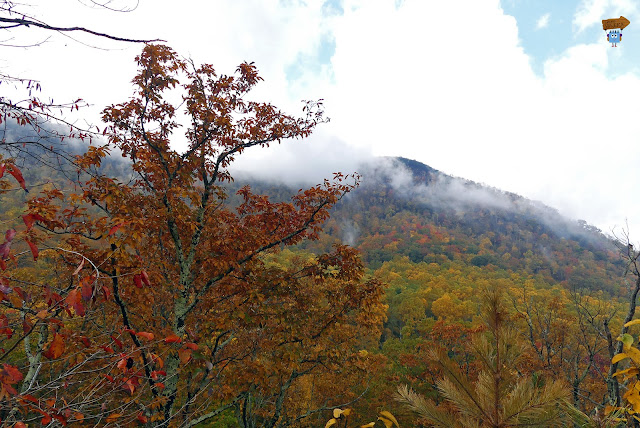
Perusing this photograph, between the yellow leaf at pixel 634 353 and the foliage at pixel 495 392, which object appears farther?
the foliage at pixel 495 392

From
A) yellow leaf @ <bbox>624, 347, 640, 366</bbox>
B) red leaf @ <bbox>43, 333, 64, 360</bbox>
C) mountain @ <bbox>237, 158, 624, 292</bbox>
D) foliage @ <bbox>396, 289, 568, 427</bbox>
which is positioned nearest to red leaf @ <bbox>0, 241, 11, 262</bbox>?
red leaf @ <bbox>43, 333, 64, 360</bbox>

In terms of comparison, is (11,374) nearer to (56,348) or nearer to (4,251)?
(56,348)

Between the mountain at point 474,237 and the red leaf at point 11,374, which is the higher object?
the red leaf at point 11,374

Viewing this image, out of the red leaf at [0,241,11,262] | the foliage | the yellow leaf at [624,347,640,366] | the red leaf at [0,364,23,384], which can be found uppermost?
the red leaf at [0,241,11,262]

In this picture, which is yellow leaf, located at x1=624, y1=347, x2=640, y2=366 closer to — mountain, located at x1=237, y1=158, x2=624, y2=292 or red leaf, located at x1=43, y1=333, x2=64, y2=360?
red leaf, located at x1=43, y1=333, x2=64, y2=360

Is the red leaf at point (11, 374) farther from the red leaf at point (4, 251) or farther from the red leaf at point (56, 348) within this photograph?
the red leaf at point (4, 251)

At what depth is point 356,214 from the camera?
6206 inches

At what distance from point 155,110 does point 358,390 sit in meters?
19.4

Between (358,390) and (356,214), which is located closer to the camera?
(358,390)

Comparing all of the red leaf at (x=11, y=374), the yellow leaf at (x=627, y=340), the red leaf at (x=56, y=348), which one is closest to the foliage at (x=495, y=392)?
the yellow leaf at (x=627, y=340)

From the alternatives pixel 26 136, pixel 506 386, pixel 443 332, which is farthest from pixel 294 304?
pixel 443 332

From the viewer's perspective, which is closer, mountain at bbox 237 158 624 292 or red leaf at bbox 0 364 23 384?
red leaf at bbox 0 364 23 384

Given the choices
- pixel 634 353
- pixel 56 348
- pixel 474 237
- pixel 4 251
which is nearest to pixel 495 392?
pixel 634 353

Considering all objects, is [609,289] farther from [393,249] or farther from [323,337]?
[323,337]
